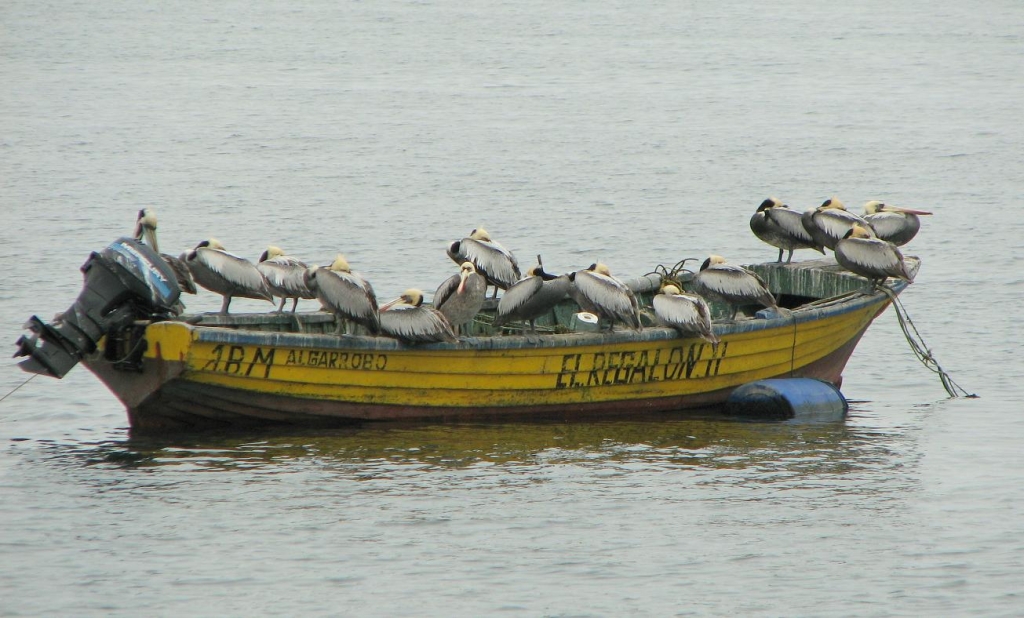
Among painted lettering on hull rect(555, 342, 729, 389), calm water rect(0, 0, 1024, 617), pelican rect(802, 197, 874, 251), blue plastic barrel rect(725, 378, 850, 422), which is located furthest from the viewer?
pelican rect(802, 197, 874, 251)

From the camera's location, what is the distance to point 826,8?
97.9 metres

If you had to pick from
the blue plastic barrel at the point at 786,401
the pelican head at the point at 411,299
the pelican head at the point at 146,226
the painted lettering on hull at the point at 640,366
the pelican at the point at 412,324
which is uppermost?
the pelican head at the point at 146,226

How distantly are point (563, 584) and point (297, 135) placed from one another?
36571mm

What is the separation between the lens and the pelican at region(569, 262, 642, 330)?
1639 centimetres

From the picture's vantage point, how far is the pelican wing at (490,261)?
675 inches

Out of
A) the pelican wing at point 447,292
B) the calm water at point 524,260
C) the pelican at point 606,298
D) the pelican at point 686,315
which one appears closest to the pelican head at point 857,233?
the calm water at point 524,260

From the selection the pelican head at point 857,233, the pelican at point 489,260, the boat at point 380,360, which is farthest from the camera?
the pelican head at point 857,233

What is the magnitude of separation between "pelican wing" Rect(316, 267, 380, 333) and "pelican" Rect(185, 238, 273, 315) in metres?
0.84

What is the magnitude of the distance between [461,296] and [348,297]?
127cm

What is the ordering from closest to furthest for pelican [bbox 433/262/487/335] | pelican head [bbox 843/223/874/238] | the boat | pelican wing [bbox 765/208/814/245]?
the boat
pelican [bbox 433/262/487/335]
pelican head [bbox 843/223/874/238]
pelican wing [bbox 765/208/814/245]

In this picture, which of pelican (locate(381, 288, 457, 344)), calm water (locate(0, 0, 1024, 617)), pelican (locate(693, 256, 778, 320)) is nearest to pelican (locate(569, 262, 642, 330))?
calm water (locate(0, 0, 1024, 617))

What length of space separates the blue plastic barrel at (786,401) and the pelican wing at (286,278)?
509 cm

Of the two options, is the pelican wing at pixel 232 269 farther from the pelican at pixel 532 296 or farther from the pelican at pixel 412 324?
the pelican at pixel 532 296

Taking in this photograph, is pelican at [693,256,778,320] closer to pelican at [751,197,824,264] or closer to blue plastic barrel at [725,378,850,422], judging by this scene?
blue plastic barrel at [725,378,850,422]
